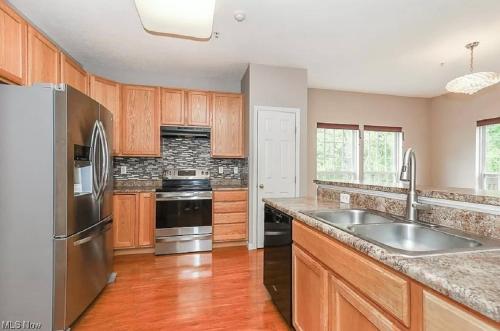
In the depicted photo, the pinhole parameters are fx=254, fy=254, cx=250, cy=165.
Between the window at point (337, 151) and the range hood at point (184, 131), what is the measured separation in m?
2.31

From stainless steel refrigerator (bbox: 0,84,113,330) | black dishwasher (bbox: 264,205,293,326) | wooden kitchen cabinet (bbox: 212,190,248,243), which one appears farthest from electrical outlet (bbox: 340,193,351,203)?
stainless steel refrigerator (bbox: 0,84,113,330)

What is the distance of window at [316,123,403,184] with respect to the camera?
5.06 m

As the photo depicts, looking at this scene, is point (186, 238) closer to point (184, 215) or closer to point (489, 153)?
point (184, 215)

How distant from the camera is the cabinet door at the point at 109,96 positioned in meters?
3.43

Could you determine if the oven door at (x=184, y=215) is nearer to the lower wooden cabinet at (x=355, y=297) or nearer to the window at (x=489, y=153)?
the lower wooden cabinet at (x=355, y=297)

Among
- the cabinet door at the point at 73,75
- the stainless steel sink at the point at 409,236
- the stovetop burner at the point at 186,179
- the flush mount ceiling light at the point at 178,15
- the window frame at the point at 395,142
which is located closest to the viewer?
the stainless steel sink at the point at 409,236

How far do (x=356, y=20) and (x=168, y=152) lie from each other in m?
3.12

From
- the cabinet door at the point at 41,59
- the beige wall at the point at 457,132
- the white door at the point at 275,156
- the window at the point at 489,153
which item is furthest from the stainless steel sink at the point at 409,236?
the beige wall at the point at 457,132

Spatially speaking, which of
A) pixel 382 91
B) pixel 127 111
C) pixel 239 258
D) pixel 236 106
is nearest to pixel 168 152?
pixel 127 111

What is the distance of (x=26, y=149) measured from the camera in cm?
175

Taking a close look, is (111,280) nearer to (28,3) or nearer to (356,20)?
(28,3)

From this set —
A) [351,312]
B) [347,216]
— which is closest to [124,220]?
[347,216]

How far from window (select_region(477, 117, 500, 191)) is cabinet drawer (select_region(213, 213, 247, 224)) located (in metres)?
4.42

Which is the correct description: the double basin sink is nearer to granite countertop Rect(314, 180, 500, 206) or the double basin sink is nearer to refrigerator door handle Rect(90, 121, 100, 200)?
granite countertop Rect(314, 180, 500, 206)
